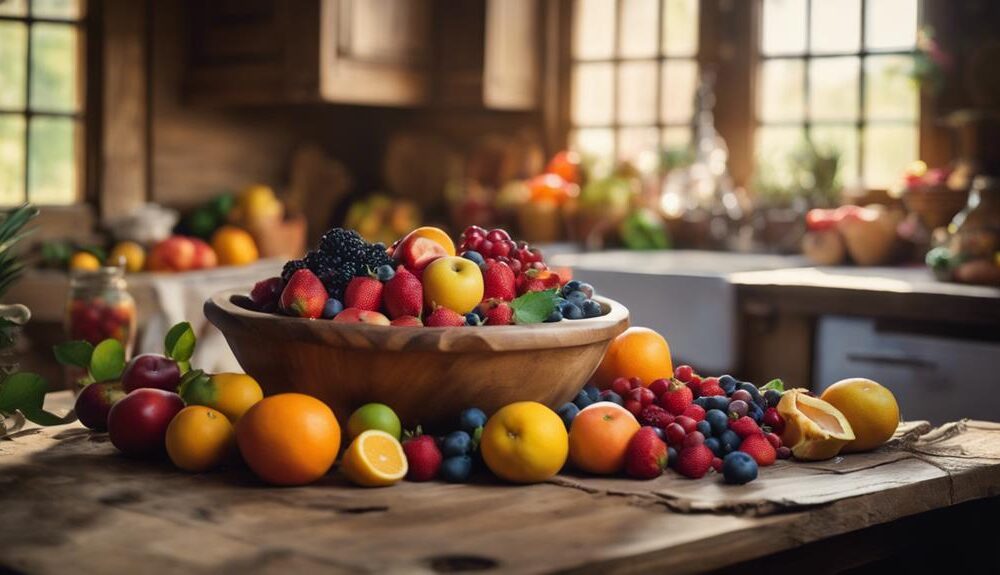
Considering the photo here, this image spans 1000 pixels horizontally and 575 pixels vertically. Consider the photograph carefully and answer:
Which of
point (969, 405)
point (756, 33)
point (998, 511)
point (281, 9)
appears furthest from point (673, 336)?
point (998, 511)

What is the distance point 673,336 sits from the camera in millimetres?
3506

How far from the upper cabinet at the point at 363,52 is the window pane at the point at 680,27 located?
49 centimetres

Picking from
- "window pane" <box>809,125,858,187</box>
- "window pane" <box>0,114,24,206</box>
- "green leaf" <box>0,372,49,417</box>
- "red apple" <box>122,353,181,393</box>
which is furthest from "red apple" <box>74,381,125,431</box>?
"window pane" <box>809,125,858,187</box>

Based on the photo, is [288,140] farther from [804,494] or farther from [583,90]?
[804,494]

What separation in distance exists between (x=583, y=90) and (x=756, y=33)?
0.71 meters

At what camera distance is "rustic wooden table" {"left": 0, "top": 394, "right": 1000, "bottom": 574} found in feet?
3.55

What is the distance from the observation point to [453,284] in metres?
1.48

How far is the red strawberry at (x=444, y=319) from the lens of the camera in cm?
143

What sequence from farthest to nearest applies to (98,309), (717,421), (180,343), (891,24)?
(891,24)
(98,309)
(180,343)
(717,421)

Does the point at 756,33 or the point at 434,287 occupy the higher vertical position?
the point at 756,33

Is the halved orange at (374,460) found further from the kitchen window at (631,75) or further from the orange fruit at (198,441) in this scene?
the kitchen window at (631,75)

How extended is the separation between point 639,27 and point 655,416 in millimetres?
3348

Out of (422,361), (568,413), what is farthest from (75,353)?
(568,413)

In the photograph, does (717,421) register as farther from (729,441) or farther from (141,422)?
(141,422)
